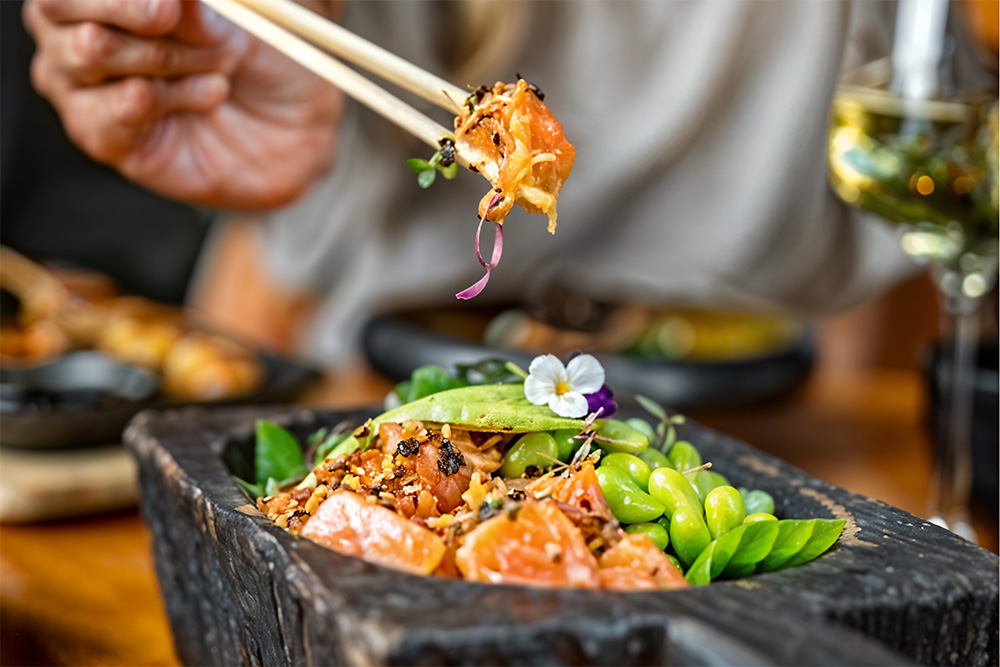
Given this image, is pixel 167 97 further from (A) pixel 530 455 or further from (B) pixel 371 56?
(A) pixel 530 455

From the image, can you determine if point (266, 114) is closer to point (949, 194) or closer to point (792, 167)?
point (792, 167)

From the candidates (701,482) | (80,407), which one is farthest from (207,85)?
(701,482)

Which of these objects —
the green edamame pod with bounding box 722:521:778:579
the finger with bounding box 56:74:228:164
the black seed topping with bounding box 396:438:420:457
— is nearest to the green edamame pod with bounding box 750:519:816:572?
the green edamame pod with bounding box 722:521:778:579

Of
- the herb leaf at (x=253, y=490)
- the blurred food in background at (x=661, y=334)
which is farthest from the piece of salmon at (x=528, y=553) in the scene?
the blurred food in background at (x=661, y=334)

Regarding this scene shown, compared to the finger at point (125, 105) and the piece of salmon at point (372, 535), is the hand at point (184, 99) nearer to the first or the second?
the finger at point (125, 105)

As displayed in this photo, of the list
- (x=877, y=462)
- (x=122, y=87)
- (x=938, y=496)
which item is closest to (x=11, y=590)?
(x=122, y=87)

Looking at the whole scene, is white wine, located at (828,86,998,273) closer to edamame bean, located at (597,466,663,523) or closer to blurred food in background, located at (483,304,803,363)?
blurred food in background, located at (483,304,803,363)

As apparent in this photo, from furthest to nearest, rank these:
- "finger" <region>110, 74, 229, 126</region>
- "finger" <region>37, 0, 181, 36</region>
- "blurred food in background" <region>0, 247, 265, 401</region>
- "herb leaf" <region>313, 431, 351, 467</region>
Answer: "blurred food in background" <region>0, 247, 265, 401</region>
"finger" <region>110, 74, 229, 126</region>
"finger" <region>37, 0, 181, 36</region>
"herb leaf" <region>313, 431, 351, 467</region>
